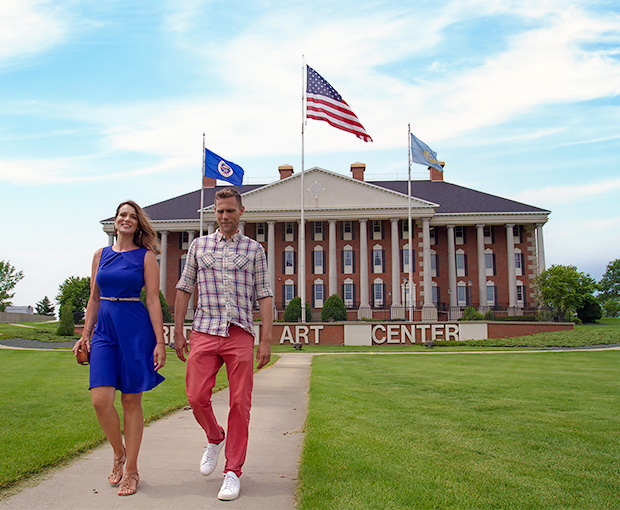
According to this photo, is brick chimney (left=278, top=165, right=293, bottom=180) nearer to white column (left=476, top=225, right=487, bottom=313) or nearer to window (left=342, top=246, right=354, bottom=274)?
window (left=342, top=246, right=354, bottom=274)

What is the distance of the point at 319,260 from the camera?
184 ft

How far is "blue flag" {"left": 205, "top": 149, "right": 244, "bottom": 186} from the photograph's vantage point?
34000 millimetres

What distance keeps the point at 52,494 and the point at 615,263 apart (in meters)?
114

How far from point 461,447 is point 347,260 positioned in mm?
50507

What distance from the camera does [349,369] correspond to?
16.6 meters

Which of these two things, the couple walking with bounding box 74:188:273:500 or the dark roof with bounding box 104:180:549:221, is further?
the dark roof with bounding box 104:180:549:221

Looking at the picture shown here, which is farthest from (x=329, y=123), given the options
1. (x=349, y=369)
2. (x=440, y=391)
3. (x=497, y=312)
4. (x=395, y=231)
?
(x=497, y=312)

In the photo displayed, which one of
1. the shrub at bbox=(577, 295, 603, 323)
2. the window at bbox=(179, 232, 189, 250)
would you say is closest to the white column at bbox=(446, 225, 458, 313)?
the shrub at bbox=(577, 295, 603, 323)

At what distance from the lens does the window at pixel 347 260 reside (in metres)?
56.1

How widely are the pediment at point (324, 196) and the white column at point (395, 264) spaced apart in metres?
1.84

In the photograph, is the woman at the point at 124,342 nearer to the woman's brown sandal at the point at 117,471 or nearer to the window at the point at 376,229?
the woman's brown sandal at the point at 117,471

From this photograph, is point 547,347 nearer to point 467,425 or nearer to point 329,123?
point 329,123

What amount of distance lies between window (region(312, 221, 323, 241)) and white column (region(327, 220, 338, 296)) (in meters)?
1.55

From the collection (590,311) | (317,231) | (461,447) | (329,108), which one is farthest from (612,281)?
(461,447)
